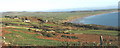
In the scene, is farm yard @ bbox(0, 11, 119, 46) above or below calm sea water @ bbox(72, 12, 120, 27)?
above

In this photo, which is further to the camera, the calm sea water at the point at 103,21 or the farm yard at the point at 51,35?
the calm sea water at the point at 103,21

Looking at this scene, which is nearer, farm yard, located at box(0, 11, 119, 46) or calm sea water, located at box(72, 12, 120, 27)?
farm yard, located at box(0, 11, 119, 46)

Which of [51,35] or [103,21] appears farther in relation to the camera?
[103,21]

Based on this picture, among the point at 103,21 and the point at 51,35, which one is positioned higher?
the point at 51,35

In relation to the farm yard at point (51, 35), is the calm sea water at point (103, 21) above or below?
A: below
